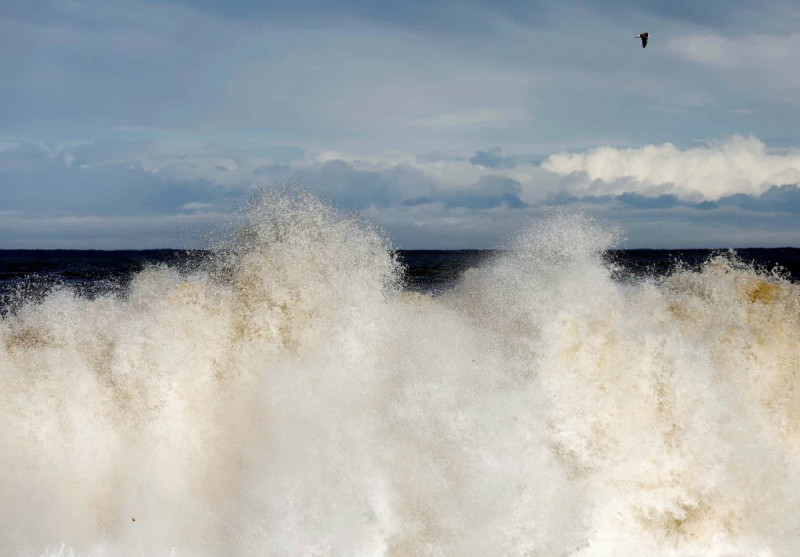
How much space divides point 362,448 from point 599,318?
2940 millimetres

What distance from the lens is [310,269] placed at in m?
9.05

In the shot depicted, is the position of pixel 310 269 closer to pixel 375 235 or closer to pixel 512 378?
pixel 375 235

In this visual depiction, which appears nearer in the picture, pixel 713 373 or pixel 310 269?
pixel 713 373

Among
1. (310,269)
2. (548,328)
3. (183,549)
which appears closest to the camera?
(183,549)

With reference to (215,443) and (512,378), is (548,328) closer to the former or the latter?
(512,378)

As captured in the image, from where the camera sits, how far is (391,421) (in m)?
7.45

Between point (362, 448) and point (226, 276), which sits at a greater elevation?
point (226, 276)

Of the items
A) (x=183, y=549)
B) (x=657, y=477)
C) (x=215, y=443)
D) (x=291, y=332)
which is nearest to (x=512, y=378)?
(x=657, y=477)

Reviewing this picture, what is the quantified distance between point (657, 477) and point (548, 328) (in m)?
1.89

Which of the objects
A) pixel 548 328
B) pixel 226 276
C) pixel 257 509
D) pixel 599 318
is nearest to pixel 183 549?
pixel 257 509

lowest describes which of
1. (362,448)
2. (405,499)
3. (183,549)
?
(183,549)

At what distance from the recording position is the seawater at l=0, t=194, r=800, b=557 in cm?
701

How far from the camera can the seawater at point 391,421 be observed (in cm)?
701

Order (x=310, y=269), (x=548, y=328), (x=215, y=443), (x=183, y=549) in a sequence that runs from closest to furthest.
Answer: (x=183, y=549) < (x=215, y=443) < (x=548, y=328) < (x=310, y=269)
